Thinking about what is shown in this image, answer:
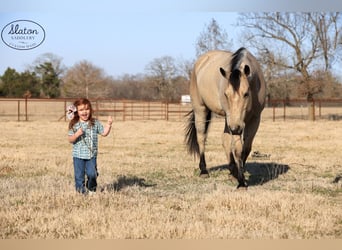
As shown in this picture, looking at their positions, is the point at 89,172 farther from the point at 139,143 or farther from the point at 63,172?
the point at 139,143

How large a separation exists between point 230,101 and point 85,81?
22.1m

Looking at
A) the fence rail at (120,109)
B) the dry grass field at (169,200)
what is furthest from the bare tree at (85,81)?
the dry grass field at (169,200)

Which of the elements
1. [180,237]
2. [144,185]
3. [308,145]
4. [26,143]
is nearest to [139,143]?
[26,143]

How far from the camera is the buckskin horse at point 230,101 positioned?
526 centimetres

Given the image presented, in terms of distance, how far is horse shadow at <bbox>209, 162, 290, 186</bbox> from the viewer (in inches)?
275

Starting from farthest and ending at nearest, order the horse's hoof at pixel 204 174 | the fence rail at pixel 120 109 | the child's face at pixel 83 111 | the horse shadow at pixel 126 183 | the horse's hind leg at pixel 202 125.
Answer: the fence rail at pixel 120 109 → the horse's hind leg at pixel 202 125 → the horse's hoof at pixel 204 174 → the horse shadow at pixel 126 183 → the child's face at pixel 83 111

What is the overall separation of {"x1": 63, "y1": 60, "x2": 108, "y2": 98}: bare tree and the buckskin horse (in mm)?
18674

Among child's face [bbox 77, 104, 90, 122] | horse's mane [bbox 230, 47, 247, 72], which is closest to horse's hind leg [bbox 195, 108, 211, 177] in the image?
horse's mane [bbox 230, 47, 247, 72]

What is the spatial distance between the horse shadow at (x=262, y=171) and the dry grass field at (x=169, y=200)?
2 centimetres

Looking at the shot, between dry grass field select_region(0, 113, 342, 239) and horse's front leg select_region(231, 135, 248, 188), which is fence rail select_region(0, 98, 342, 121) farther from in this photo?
horse's front leg select_region(231, 135, 248, 188)

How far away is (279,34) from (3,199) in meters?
21.5

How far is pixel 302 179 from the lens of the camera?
7.07 metres

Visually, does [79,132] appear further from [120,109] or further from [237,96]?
[120,109]

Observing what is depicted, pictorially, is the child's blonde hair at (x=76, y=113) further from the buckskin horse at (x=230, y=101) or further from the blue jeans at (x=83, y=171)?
the buckskin horse at (x=230, y=101)
